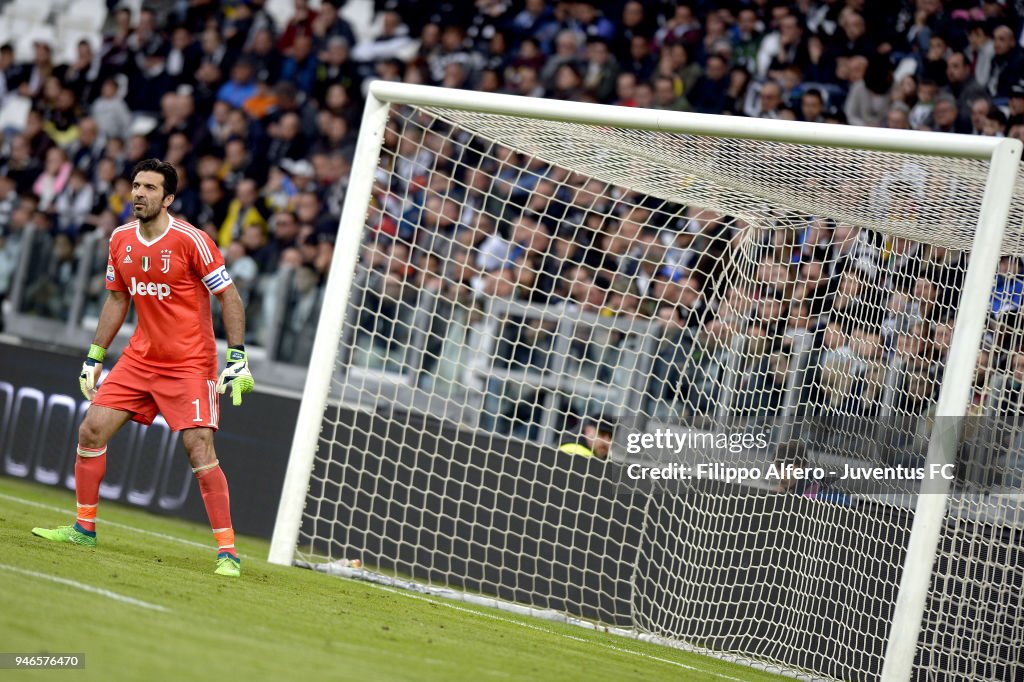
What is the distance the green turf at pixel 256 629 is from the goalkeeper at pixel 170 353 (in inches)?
17.2

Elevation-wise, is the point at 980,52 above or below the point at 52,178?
above

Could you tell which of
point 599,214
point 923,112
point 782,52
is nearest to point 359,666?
point 599,214

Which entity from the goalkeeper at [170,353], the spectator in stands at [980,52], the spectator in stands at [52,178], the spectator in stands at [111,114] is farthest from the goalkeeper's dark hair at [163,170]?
the spectator in stands at [111,114]

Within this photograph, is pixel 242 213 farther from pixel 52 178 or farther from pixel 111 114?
pixel 111 114

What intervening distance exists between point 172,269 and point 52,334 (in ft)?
18.3

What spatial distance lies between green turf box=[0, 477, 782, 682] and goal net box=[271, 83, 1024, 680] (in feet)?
2.94

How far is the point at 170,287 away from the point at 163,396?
57 cm

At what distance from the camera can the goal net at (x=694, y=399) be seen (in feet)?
24.9

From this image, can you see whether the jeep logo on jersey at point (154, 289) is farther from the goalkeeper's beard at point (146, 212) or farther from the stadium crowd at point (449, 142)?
the stadium crowd at point (449, 142)

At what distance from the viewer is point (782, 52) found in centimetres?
1162

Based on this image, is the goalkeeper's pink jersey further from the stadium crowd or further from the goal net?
the stadium crowd

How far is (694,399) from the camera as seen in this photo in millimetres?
8984

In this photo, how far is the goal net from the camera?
24.9ft

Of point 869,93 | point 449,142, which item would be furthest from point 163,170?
point 869,93
